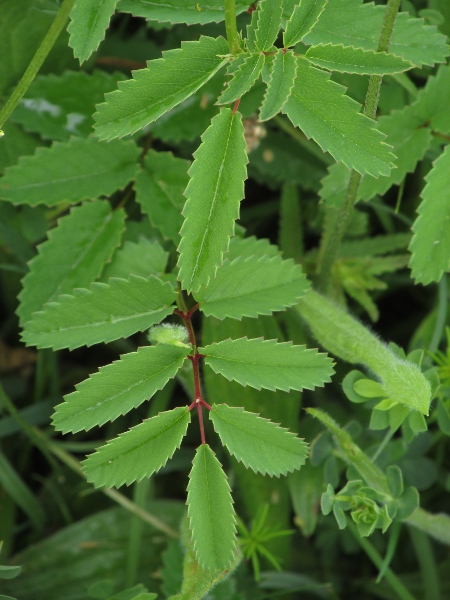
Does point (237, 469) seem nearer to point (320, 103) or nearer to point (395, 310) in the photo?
point (395, 310)

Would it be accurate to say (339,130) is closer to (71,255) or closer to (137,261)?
(137,261)

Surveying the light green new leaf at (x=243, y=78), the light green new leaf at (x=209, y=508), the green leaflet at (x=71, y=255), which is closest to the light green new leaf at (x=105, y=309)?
the green leaflet at (x=71, y=255)

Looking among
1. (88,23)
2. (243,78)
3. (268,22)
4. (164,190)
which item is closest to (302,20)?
(268,22)

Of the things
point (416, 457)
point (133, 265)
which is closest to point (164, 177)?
point (133, 265)

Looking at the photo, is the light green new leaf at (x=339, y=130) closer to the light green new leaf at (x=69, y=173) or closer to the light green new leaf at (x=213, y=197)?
the light green new leaf at (x=213, y=197)

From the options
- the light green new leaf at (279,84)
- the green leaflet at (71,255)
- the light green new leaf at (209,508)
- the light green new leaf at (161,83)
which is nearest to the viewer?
the light green new leaf at (279,84)

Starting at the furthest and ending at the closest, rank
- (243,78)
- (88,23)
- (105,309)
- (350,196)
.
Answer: (350,196) < (105,309) < (88,23) < (243,78)

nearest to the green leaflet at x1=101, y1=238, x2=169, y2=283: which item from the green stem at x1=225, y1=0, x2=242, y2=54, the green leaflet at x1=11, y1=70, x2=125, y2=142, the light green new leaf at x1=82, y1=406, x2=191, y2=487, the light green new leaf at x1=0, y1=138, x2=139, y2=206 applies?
the light green new leaf at x1=0, y1=138, x2=139, y2=206
